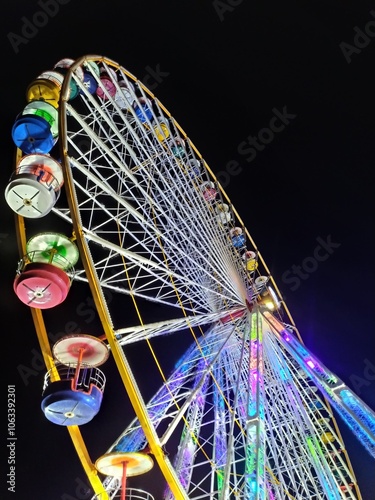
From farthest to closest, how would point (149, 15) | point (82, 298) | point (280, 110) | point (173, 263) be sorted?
point (280, 110) → point (149, 15) → point (82, 298) → point (173, 263)

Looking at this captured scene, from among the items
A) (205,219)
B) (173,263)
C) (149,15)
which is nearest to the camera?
(173,263)

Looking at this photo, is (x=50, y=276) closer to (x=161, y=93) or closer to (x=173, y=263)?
(x=173, y=263)

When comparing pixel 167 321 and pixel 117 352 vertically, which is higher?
pixel 167 321

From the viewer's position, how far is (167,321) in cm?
880

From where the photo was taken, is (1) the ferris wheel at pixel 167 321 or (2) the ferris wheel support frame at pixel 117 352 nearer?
(2) the ferris wheel support frame at pixel 117 352

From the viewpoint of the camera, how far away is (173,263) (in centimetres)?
939

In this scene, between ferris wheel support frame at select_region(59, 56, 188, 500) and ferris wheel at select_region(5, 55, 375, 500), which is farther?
ferris wheel at select_region(5, 55, 375, 500)

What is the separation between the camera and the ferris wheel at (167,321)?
6.70 meters

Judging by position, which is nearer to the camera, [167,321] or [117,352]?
[117,352]

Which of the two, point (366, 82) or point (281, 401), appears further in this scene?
point (366, 82)

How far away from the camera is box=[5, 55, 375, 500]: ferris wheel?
6.70m

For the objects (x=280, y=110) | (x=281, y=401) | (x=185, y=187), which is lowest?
(x=281, y=401)

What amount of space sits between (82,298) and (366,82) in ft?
33.5

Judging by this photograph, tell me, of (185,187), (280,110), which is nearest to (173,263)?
(185,187)
